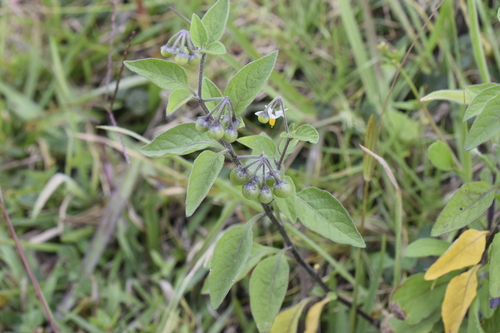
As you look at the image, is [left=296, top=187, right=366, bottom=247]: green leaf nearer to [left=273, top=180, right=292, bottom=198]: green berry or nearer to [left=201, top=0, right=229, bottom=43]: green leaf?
[left=273, top=180, right=292, bottom=198]: green berry

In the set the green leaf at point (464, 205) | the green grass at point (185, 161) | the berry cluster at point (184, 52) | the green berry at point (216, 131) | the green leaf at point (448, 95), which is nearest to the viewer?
the green berry at point (216, 131)

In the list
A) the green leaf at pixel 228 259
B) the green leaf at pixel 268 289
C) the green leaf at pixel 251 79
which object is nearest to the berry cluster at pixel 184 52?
the green leaf at pixel 251 79

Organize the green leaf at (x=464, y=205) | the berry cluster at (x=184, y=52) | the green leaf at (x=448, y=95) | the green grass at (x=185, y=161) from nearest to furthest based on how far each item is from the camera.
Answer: the berry cluster at (x=184, y=52) < the green leaf at (x=464, y=205) < the green leaf at (x=448, y=95) < the green grass at (x=185, y=161)

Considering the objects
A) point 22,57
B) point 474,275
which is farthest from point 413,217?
point 22,57

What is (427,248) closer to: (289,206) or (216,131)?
(289,206)

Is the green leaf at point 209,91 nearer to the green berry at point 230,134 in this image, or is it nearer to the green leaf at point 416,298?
the green berry at point 230,134

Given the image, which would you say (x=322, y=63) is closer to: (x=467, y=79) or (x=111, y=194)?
(x=467, y=79)

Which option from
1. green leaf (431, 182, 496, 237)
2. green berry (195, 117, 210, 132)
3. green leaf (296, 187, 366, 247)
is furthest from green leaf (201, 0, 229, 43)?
green leaf (431, 182, 496, 237)
